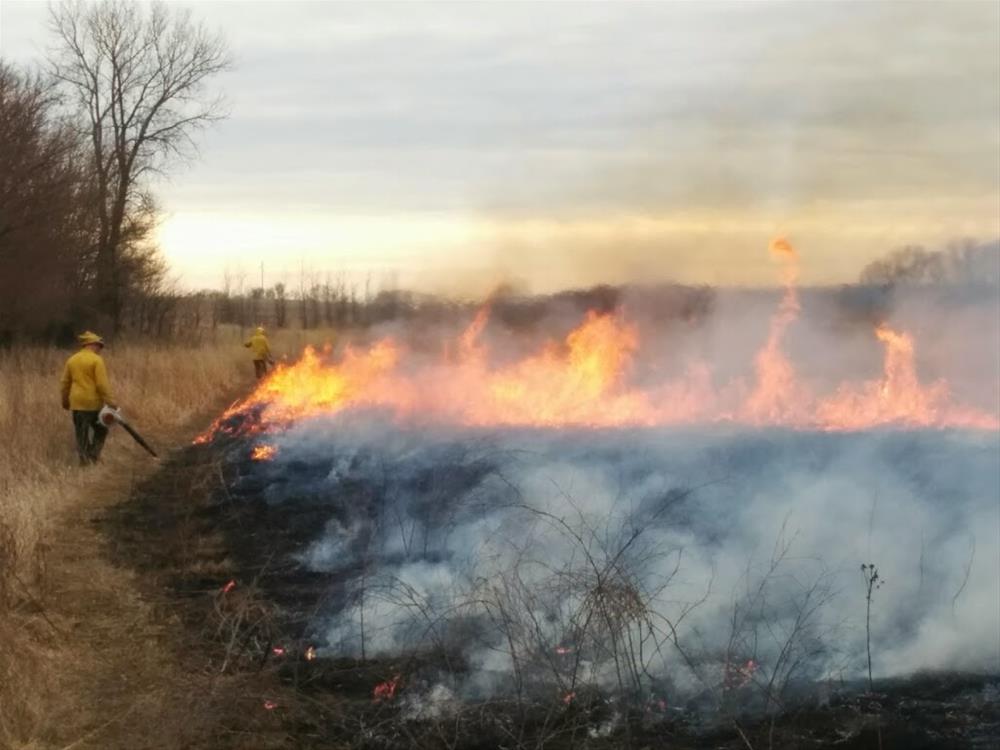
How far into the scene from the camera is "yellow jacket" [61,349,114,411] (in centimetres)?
1417

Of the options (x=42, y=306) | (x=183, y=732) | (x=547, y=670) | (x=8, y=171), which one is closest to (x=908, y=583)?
(x=547, y=670)

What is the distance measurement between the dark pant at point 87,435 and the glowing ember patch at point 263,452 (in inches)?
81.5

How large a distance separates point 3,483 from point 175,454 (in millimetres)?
5100

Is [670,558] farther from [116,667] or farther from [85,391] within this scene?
[85,391]

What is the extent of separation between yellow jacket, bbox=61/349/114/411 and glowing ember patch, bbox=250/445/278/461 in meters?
2.20

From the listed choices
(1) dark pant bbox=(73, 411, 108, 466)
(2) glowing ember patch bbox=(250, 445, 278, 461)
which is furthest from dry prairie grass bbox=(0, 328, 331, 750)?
(2) glowing ember patch bbox=(250, 445, 278, 461)

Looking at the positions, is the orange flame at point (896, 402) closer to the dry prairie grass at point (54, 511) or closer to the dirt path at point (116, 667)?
the dirt path at point (116, 667)

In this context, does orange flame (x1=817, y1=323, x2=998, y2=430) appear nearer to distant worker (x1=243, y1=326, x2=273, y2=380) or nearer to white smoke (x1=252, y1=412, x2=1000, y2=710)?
white smoke (x1=252, y1=412, x2=1000, y2=710)

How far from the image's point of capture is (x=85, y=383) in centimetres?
1427

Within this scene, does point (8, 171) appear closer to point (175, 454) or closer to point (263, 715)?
point (175, 454)

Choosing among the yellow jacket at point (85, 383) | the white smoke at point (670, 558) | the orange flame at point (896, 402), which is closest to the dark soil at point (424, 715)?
the white smoke at point (670, 558)

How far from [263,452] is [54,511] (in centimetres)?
445

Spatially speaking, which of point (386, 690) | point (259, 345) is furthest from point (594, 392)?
point (259, 345)

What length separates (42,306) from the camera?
28656 mm
